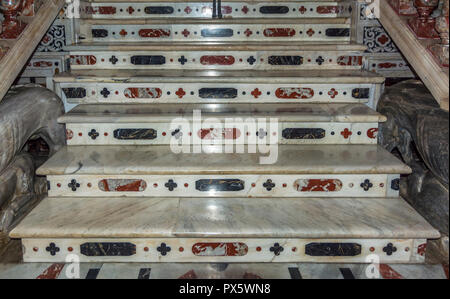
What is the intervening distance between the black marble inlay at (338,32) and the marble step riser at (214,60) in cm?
29

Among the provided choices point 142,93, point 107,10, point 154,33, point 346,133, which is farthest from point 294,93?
point 107,10

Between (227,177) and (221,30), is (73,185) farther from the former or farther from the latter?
(221,30)

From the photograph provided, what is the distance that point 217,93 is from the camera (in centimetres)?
301

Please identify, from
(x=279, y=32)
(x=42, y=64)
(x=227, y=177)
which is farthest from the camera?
(x=279, y=32)

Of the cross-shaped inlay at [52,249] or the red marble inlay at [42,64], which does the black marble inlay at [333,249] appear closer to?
the cross-shaped inlay at [52,249]

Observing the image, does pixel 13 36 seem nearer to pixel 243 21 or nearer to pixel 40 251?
pixel 40 251

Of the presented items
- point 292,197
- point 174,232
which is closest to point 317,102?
point 292,197

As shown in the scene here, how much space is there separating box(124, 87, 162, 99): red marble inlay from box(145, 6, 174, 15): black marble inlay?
994 mm

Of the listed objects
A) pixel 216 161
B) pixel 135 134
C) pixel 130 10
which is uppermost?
pixel 130 10

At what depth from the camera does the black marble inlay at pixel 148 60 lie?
10.7 ft

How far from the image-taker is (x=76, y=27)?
337 centimetres

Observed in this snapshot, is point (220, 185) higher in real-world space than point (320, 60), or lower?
lower

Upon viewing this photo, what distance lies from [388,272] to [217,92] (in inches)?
63.2
